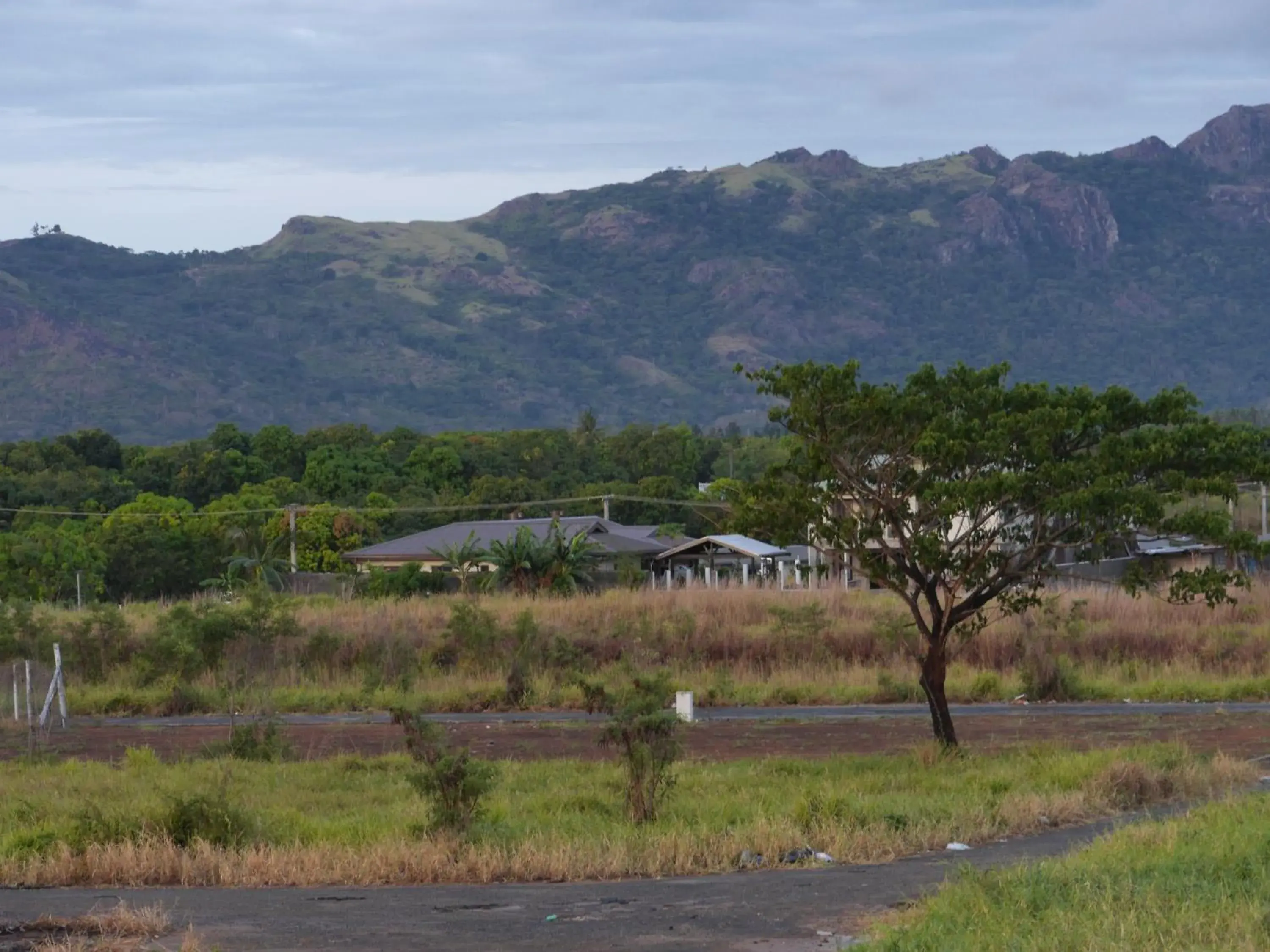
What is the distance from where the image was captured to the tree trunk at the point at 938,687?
22.3m

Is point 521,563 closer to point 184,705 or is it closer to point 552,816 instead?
point 184,705

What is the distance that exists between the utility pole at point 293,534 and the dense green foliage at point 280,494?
71 centimetres

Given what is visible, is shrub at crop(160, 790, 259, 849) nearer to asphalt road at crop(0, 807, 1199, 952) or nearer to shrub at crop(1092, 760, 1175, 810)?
asphalt road at crop(0, 807, 1199, 952)

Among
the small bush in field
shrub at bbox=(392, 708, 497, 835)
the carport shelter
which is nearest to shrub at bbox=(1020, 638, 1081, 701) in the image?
the small bush in field

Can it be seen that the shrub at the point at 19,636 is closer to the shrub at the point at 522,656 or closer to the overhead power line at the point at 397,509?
the shrub at the point at 522,656

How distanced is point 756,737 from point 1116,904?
17280 mm

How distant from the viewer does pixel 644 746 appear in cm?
1769

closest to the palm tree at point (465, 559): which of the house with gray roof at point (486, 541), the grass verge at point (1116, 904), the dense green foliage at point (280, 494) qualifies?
the dense green foliage at point (280, 494)

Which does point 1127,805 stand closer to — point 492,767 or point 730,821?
point 730,821

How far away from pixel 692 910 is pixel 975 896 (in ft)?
7.88

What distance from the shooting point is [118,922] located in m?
12.1

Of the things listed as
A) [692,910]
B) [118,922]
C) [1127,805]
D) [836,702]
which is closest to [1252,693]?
[836,702]

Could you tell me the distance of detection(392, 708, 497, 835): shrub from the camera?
15891 mm

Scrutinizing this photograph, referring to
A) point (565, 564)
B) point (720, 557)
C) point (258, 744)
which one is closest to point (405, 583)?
point (565, 564)
